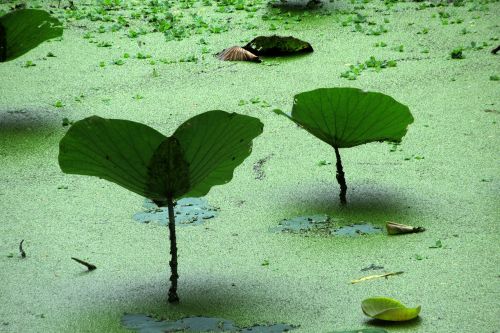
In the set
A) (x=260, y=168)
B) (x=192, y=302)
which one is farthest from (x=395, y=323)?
(x=260, y=168)

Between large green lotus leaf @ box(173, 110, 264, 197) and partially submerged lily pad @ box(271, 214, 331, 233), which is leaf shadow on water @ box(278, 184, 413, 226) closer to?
partially submerged lily pad @ box(271, 214, 331, 233)

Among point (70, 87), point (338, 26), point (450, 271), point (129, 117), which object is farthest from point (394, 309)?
point (338, 26)

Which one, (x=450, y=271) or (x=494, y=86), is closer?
(x=450, y=271)

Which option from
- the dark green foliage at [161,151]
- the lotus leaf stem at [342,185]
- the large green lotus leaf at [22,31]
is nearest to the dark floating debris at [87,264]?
the dark green foliage at [161,151]

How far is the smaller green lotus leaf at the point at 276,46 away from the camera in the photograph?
384cm

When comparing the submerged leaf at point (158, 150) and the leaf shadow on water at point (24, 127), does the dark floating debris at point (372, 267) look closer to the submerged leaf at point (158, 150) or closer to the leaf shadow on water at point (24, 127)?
the submerged leaf at point (158, 150)

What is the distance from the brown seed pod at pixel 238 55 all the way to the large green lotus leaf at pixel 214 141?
76.0 inches

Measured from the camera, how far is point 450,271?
1.93 metres

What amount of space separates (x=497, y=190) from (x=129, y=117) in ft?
4.33

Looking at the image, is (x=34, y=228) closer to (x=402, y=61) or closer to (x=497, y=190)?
(x=497, y=190)

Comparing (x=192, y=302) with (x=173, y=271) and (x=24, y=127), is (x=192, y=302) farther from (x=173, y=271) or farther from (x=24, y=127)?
(x=24, y=127)

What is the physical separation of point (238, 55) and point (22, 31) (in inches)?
37.8

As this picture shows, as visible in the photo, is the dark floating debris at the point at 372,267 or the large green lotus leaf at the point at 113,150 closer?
the large green lotus leaf at the point at 113,150

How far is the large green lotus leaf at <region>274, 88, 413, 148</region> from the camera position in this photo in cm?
226
